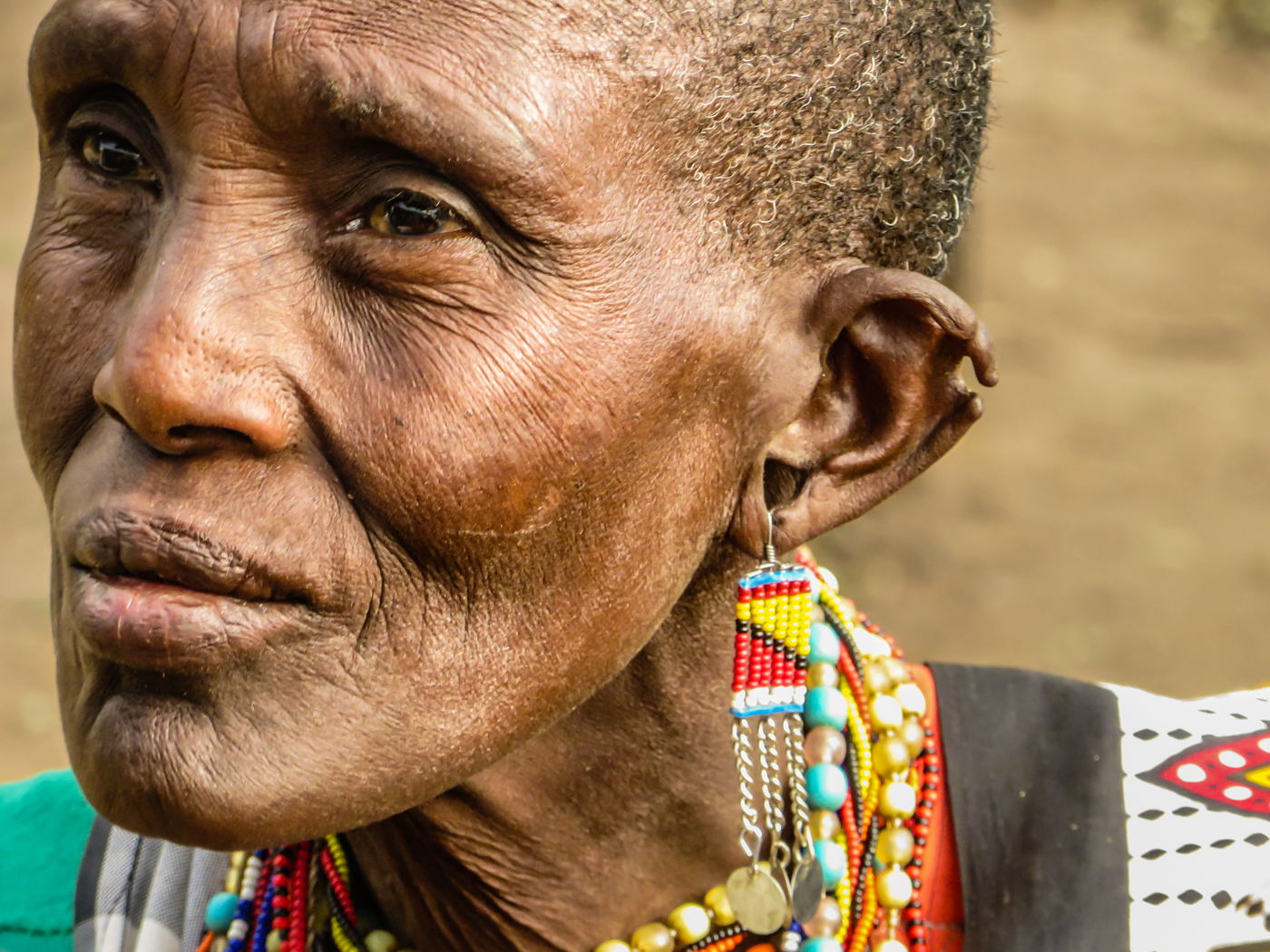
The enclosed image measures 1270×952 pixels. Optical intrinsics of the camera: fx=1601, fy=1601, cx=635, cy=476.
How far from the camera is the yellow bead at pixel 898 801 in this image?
245 cm

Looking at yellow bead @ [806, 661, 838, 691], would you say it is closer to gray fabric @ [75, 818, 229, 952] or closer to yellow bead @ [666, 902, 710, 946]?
yellow bead @ [666, 902, 710, 946]

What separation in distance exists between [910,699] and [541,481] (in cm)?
87

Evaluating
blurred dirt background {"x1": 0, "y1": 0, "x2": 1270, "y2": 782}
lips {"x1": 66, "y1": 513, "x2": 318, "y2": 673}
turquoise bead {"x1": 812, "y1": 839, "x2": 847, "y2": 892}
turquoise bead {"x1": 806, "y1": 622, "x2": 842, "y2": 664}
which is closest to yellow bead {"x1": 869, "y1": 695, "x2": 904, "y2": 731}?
turquoise bead {"x1": 806, "y1": 622, "x2": 842, "y2": 664}

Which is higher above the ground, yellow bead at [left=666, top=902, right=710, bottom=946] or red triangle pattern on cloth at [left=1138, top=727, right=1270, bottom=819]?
red triangle pattern on cloth at [left=1138, top=727, right=1270, bottom=819]

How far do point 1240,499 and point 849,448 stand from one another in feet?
22.7

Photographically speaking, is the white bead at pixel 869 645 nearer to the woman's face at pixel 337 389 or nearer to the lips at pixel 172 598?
the woman's face at pixel 337 389

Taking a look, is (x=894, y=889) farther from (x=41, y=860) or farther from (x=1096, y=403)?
(x=1096, y=403)

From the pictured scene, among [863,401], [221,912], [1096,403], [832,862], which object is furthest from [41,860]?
[1096,403]

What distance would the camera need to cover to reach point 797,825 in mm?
2371

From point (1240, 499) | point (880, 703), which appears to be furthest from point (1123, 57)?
point (880, 703)

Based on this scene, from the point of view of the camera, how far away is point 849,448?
2.30 metres

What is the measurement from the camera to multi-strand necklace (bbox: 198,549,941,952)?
2.28 metres

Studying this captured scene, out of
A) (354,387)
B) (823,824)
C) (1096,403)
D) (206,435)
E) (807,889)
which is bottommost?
(807,889)

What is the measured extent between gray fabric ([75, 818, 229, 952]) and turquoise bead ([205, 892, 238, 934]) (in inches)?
2.4
